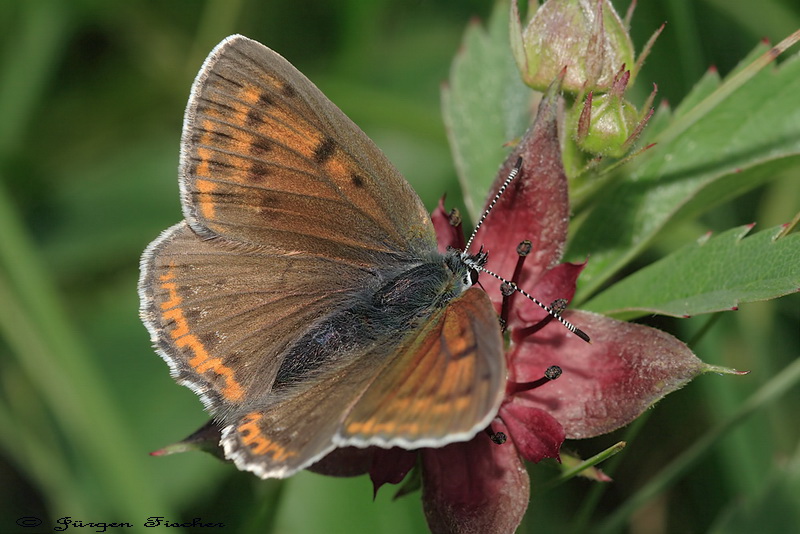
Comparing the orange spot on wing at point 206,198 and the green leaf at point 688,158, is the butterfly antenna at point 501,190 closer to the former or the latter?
the green leaf at point 688,158

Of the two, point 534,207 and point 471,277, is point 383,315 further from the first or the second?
point 534,207

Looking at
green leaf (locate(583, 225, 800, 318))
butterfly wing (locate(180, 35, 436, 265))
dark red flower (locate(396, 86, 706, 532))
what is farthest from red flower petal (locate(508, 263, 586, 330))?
butterfly wing (locate(180, 35, 436, 265))

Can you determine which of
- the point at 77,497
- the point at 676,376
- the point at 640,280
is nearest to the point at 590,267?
→ the point at 640,280

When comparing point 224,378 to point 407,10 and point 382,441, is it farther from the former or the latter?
point 407,10

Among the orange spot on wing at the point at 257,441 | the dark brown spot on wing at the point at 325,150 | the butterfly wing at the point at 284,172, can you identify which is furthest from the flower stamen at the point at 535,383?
the dark brown spot on wing at the point at 325,150

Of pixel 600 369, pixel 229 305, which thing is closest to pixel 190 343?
pixel 229 305

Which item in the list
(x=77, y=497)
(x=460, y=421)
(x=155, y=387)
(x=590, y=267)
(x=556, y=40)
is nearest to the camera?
(x=460, y=421)
